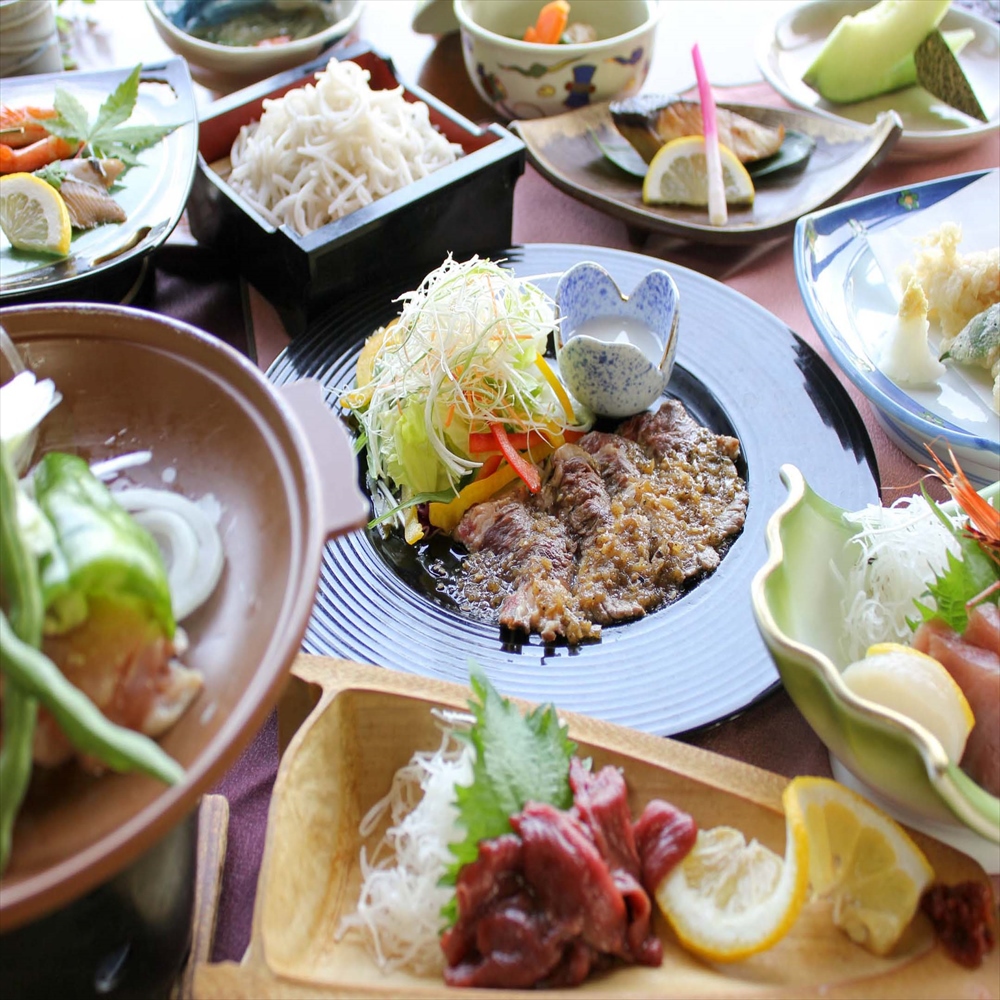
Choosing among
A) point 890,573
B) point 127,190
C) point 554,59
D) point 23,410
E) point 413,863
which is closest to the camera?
point 23,410

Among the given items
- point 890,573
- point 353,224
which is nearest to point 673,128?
point 353,224

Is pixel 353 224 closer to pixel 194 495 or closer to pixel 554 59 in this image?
pixel 554 59

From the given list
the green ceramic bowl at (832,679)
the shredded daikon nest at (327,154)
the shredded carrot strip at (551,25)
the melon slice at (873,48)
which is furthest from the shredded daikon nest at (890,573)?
the shredded carrot strip at (551,25)

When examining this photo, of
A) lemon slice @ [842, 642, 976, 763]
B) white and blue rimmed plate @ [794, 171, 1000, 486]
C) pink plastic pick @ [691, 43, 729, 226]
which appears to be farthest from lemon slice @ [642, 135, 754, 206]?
lemon slice @ [842, 642, 976, 763]

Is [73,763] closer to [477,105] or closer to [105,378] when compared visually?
[105,378]

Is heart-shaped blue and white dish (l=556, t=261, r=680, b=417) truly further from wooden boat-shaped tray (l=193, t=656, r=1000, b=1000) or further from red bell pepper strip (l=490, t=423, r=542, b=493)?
wooden boat-shaped tray (l=193, t=656, r=1000, b=1000)

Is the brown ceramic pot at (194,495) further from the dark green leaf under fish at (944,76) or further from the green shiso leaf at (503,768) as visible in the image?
the dark green leaf under fish at (944,76)

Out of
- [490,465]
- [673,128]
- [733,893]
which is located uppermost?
[673,128]
